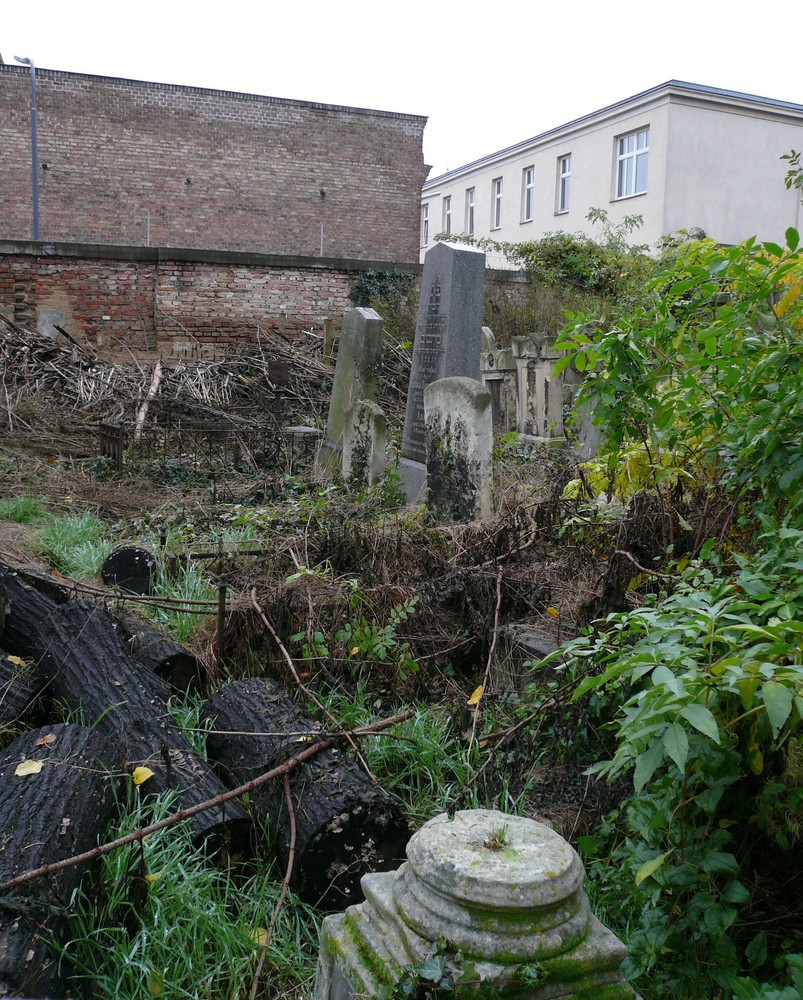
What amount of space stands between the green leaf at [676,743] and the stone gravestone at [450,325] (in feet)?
21.0

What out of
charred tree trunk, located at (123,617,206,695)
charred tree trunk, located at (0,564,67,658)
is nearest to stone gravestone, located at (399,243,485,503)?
charred tree trunk, located at (123,617,206,695)

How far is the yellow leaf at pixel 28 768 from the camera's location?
10.1ft

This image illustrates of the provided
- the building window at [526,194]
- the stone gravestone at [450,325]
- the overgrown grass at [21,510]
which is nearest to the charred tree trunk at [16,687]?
the overgrown grass at [21,510]

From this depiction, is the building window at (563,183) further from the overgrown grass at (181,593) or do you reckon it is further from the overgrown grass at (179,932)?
the overgrown grass at (179,932)

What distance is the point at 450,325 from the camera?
8633 millimetres

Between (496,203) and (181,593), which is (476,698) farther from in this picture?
(496,203)

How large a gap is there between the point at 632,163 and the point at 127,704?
26398mm

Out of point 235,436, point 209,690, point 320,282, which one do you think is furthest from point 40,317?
point 209,690

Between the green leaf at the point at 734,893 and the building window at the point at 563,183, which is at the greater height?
the building window at the point at 563,183

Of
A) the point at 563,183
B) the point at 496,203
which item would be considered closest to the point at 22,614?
the point at 563,183

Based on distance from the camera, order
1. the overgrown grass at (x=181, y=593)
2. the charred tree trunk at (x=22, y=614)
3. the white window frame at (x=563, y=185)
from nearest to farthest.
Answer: the charred tree trunk at (x=22, y=614) < the overgrown grass at (x=181, y=593) < the white window frame at (x=563, y=185)

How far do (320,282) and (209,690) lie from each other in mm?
13833

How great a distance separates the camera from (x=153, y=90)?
80.3 ft

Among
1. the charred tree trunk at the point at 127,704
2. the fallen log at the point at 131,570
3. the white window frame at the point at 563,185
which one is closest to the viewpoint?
the charred tree trunk at the point at 127,704
